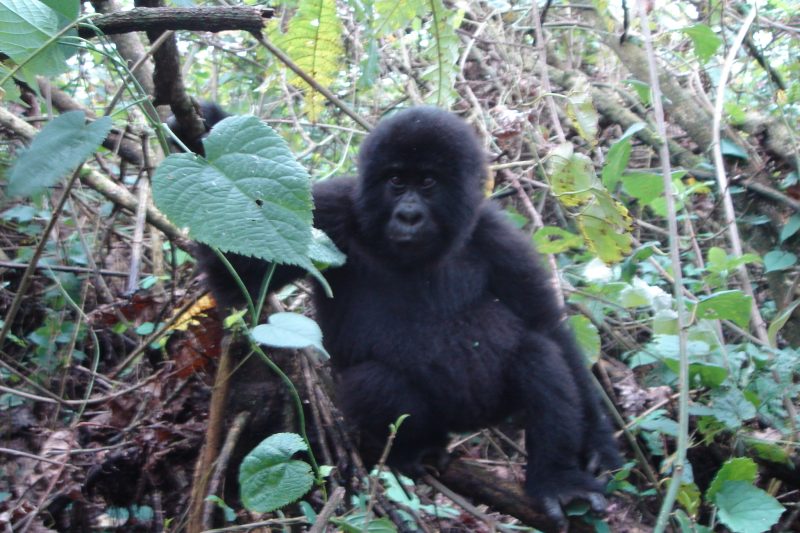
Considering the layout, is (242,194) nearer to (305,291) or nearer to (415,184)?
(415,184)

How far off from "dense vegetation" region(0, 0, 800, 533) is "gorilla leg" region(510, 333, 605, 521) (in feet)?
0.29

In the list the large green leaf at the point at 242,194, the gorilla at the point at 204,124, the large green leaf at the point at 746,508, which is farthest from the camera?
the gorilla at the point at 204,124

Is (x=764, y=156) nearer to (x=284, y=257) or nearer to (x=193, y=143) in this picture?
(x=193, y=143)

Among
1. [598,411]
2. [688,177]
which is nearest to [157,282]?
[598,411]

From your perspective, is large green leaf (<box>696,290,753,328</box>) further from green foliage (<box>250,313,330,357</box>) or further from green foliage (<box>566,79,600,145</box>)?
green foliage (<box>250,313,330,357</box>)

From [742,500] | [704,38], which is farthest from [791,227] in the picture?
[742,500]

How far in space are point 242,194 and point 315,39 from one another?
199 centimetres

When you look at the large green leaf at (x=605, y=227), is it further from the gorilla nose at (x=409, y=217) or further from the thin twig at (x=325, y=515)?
the thin twig at (x=325, y=515)

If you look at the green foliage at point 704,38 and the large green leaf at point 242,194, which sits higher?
the green foliage at point 704,38

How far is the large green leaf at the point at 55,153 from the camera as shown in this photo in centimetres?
121

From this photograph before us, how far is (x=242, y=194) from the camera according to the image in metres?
1.38

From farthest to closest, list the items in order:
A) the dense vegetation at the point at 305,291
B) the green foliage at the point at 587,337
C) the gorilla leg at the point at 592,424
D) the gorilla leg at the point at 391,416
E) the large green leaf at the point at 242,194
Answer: the green foliage at the point at 587,337
the gorilla leg at the point at 592,424
the gorilla leg at the point at 391,416
the dense vegetation at the point at 305,291
the large green leaf at the point at 242,194

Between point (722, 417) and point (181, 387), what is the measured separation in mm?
1926

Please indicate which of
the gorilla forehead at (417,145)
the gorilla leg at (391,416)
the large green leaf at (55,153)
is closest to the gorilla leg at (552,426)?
the gorilla leg at (391,416)
